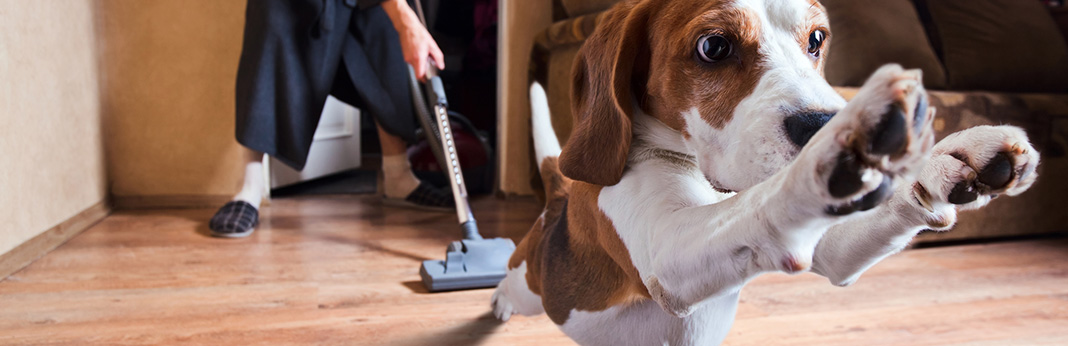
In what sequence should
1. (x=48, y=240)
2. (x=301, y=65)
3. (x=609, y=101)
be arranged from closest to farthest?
(x=609, y=101), (x=48, y=240), (x=301, y=65)

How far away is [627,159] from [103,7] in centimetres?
239

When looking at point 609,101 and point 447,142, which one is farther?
point 447,142

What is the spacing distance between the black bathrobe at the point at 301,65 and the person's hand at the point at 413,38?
0.62ft

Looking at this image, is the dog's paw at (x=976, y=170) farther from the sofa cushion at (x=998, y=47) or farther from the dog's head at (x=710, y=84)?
the sofa cushion at (x=998, y=47)

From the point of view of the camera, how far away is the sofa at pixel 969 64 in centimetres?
199

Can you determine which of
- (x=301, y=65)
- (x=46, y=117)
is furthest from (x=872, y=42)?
(x=46, y=117)

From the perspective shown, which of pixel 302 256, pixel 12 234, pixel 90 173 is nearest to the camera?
pixel 12 234

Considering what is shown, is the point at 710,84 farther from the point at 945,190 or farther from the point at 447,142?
the point at 447,142

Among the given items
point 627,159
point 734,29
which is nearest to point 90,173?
point 627,159

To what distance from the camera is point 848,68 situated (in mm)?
1980

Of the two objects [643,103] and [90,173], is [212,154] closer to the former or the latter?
[90,173]

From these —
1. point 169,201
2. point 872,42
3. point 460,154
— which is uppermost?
point 872,42

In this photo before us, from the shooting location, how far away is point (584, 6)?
2.30 metres

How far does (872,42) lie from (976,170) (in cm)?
162
